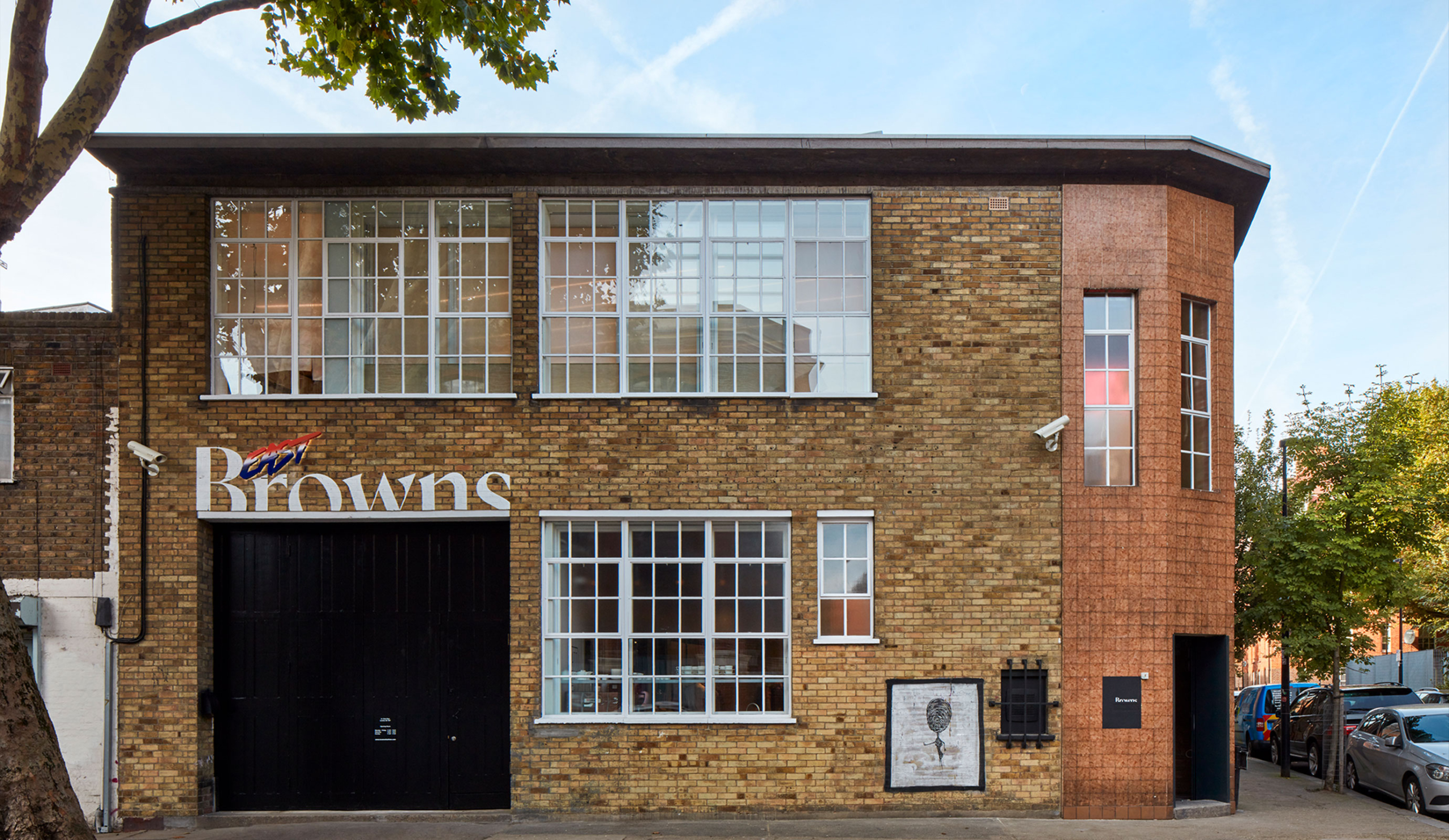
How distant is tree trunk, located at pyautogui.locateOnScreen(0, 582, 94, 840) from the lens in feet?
23.4

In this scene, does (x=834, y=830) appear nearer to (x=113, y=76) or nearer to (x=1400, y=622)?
(x=113, y=76)

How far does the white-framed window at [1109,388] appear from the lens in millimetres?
11031

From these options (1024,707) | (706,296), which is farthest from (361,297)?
(1024,707)

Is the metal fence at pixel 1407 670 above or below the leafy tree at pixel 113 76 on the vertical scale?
below

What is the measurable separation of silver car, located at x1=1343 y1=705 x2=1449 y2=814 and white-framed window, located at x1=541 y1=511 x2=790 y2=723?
29.3ft

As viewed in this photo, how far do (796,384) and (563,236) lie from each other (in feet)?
10.9

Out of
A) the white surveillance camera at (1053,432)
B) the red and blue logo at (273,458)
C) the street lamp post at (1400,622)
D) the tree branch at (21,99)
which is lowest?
the street lamp post at (1400,622)

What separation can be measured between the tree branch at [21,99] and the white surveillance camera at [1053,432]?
1040cm

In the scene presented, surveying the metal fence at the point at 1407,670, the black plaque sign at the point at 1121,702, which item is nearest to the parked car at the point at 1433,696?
the black plaque sign at the point at 1121,702

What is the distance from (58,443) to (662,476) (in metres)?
7.03

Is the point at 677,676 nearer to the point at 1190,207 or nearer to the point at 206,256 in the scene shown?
the point at 206,256

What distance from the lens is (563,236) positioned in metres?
11.2

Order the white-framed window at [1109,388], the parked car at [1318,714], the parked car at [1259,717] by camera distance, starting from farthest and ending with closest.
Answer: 1. the parked car at [1259,717]
2. the parked car at [1318,714]
3. the white-framed window at [1109,388]

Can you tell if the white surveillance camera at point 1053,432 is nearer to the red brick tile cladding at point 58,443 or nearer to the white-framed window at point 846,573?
the white-framed window at point 846,573
